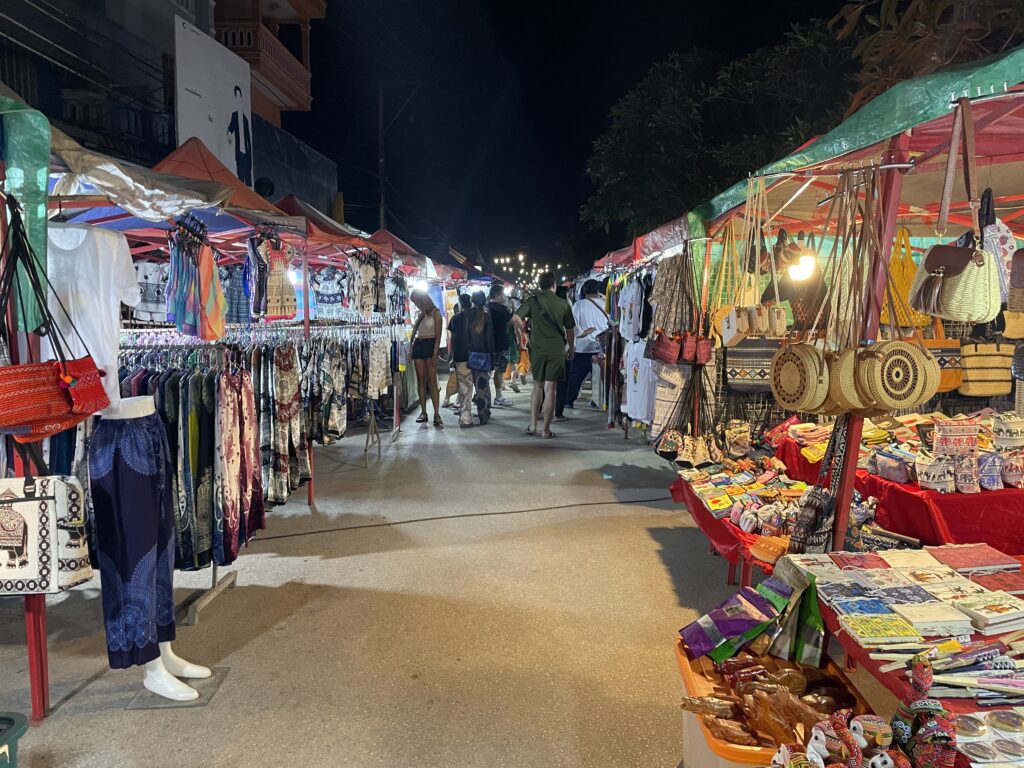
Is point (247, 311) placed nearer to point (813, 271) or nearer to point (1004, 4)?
point (813, 271)

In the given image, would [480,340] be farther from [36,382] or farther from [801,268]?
[36,382]

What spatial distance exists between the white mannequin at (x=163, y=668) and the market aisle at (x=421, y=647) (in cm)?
11

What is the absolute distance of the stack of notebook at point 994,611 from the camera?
209 centimetres

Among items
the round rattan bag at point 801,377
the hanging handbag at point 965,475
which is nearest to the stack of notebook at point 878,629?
the round rattan bag at point 801,377

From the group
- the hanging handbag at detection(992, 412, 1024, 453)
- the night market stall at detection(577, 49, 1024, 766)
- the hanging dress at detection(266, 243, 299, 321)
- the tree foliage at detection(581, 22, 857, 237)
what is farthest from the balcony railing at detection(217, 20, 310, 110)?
the hanging handbag at detection(992, 412, 1024, 453)

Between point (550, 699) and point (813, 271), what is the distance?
2.64m

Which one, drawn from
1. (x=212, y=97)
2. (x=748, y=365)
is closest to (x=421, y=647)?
(x=748, y=365)

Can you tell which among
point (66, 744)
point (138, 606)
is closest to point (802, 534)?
point (138, 606)

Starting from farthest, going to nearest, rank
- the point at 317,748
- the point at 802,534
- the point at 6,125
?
the point at 802,534 < the point at 317,748 < the point at 6,125

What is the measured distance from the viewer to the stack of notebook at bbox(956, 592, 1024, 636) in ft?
6.84

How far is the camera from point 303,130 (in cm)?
2311

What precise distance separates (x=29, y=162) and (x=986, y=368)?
677cm

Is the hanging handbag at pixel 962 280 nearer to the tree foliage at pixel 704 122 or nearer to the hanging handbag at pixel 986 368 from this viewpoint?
the hanging handbag at pixel 986 368

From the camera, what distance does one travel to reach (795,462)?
4.74 metres
